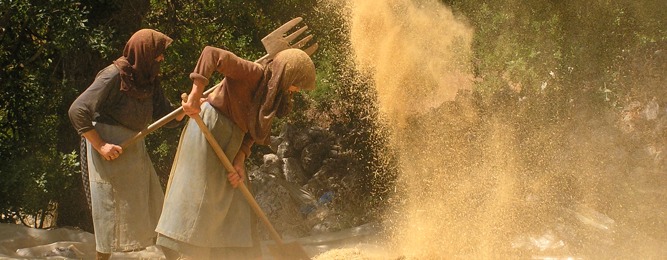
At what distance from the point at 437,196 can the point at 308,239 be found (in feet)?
3.88

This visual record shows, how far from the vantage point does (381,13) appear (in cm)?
764

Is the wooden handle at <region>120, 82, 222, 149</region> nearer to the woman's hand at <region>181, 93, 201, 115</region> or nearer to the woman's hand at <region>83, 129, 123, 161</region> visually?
the woman's hand at <region>83, 129, 123, 161</region>

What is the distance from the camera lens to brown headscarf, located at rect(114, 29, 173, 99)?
5.42m

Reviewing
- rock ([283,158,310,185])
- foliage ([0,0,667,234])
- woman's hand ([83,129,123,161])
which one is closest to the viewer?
woman's hand ([83,129,123,161])

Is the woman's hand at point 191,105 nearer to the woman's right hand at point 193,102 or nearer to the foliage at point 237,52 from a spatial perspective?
the woman's right hand at point 193,102

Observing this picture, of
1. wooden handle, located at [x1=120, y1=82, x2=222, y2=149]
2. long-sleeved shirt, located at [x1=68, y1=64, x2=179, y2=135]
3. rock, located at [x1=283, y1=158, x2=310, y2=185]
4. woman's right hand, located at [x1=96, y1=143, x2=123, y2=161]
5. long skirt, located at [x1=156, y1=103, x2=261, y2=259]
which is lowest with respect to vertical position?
rock, located at [x1=283, y1=158, x2=310, y2=185]

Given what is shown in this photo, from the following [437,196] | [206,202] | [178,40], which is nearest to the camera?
[206,202]

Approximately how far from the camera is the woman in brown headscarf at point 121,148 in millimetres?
5406

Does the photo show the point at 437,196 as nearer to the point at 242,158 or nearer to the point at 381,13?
the point at 381,13

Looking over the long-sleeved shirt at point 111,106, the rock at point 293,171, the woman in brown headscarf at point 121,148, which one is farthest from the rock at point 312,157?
the woman in brown headscarf at point 121,148

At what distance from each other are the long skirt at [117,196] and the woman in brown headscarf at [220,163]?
0.38 metres

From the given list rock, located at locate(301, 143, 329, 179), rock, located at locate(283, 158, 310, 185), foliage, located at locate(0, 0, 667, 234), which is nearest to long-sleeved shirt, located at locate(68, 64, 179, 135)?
foliage, located at locate(0, 0, 667, 234)

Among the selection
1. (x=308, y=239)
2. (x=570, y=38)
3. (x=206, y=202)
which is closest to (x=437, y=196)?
(x=308, y=239)

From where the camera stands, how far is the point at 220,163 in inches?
204
